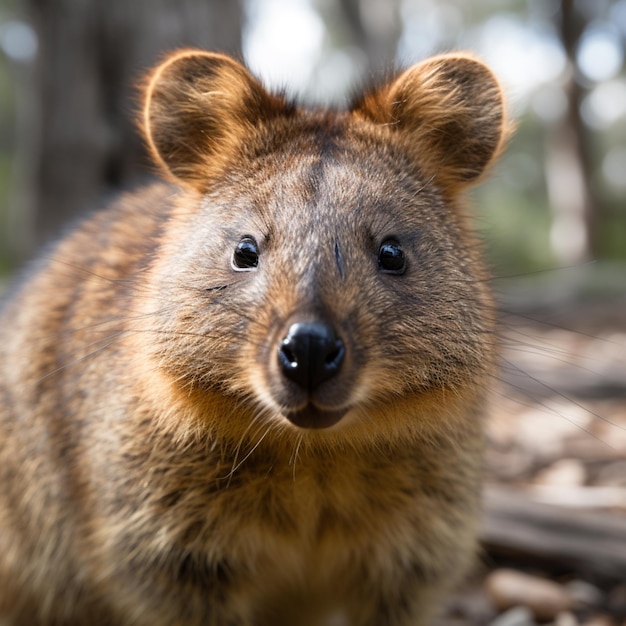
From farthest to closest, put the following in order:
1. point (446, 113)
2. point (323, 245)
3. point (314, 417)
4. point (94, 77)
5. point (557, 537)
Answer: point (94, 77) < point (557, 537) < point (446, 113) < point (323, 245) < point (314, 417)

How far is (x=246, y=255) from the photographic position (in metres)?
3.55

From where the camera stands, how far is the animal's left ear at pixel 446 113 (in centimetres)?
414

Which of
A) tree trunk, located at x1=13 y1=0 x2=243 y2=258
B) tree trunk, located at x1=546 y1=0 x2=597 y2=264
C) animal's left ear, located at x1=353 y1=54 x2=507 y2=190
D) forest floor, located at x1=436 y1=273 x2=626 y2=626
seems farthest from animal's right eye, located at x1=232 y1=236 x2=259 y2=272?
tree trunk, located at x1=546 y1=0 x2=597 y2=264

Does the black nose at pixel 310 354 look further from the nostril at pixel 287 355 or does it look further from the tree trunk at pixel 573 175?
Result: the tree trunk at pixel 573 175

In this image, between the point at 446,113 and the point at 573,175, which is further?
the point at 573,175

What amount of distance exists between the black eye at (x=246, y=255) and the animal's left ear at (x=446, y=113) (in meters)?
1.12

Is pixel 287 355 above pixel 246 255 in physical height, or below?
below

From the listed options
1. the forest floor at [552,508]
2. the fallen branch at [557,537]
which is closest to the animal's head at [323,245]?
the forest floor at [552,508]

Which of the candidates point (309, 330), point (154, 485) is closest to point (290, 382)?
point (309, 330)

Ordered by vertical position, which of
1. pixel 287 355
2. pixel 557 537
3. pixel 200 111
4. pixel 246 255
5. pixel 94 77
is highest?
pixel 94 77

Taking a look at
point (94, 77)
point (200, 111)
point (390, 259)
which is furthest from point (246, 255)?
point (94, 77)

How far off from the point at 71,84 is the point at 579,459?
607 cm

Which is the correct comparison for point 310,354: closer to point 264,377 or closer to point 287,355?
point 287,355

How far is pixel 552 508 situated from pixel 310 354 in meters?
3.56
